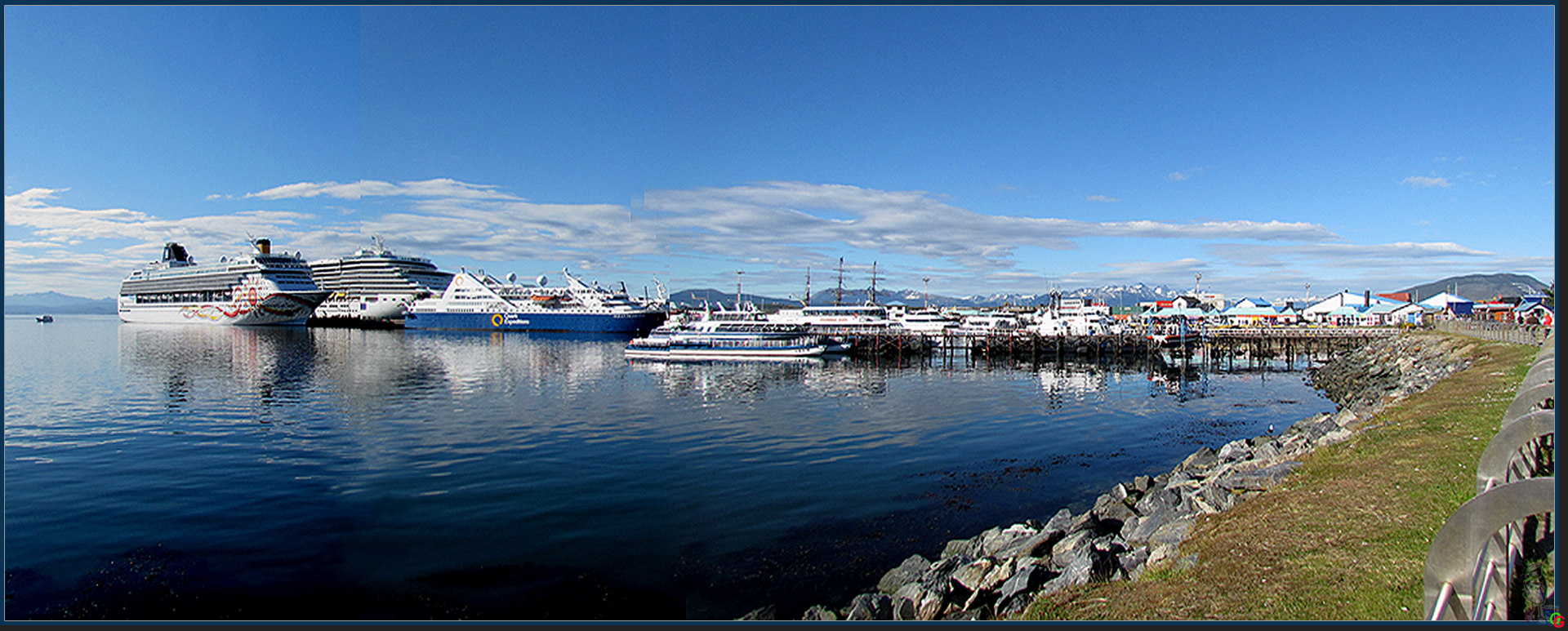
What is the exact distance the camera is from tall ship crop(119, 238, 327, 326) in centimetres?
6819

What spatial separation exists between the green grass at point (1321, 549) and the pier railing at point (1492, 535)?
0.79m

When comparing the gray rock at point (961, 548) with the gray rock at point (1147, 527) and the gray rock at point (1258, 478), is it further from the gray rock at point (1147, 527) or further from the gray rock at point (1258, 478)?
the gray rock at point (1258, 478)

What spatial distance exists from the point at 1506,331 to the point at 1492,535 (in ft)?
90.1

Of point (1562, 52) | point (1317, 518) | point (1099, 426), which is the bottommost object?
point (1099, 426)

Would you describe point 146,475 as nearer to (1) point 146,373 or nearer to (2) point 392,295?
(1) point 146,373

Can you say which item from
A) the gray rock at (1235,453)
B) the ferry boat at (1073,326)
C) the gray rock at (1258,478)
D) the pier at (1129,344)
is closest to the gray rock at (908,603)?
the gray rock at (1258,478)

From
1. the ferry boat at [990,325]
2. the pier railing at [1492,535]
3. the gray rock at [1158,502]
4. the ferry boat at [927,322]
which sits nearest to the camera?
the pier railing at [1492,535]

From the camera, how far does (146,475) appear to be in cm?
Answer: 1059

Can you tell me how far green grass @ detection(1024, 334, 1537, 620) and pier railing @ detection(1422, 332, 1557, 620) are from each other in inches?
31.0

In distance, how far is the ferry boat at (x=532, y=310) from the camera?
69625 millimetres

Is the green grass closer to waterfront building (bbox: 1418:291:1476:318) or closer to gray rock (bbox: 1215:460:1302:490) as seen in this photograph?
gray rock (bbox: 1215:460:1302:490)

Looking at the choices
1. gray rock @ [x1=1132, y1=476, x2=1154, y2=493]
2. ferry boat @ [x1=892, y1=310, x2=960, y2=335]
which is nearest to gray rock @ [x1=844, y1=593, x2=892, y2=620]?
gray rock @ [x1=1132, y1=476, x2=1154, y2=493]

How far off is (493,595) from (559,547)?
1150mm

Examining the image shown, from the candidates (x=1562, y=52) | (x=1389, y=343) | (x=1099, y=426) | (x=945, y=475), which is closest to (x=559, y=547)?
(x=945, y=475)
